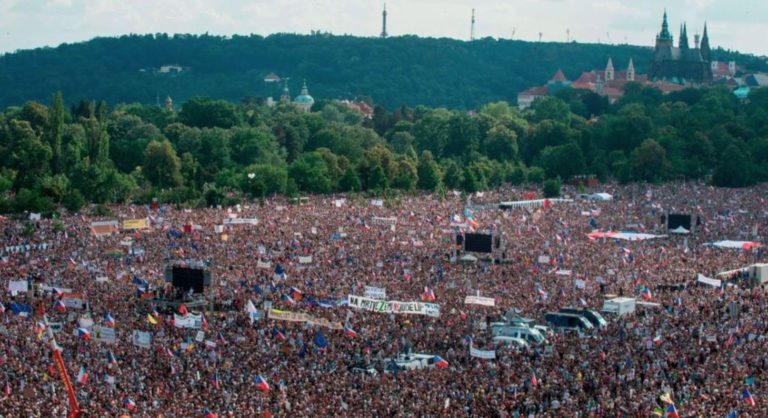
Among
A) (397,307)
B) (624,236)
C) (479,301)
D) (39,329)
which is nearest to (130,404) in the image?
(39,329)

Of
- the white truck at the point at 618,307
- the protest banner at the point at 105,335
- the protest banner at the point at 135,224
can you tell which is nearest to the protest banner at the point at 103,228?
the protest banner at the point at 135,224

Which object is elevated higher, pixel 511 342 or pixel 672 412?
pixel 672 412

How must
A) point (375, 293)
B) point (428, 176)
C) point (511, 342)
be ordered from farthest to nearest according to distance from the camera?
point (428, 176) → point (375, 293) → point (511, 342)

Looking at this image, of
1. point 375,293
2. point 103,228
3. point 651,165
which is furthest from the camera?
point 651,165

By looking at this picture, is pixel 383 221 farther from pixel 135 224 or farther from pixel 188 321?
pixel 188 321

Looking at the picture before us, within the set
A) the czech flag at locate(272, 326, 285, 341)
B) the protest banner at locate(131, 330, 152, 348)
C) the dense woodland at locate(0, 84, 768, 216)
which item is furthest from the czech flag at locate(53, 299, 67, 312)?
the dense woodland at locate(0, 84, 768, 216)

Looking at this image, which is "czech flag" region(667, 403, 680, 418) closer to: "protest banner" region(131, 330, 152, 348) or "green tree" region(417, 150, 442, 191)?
"protest banner" region(131, 330, 152, 348)

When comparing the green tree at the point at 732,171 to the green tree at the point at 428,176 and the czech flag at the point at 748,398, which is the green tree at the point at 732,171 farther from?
the czech flag at the point at 748,398
